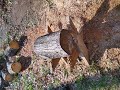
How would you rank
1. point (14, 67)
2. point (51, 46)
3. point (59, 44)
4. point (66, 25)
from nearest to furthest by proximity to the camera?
point (59, 44)
point (51, 46)
point (66, 25)
point (14, 67)

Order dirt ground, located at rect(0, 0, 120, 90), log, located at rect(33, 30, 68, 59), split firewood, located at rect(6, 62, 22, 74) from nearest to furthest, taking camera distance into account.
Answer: log, located at rect(33, 30, 68, 59) → dirt ground, located at rect(0, 0, 120, 90) → split firewood, located at rect(6, 62, 22, 74)

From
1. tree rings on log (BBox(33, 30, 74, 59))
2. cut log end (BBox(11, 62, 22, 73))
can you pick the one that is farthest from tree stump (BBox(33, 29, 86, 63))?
cut log end (BBox(11, 62, 22, 73))

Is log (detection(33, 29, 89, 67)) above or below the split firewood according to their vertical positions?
above

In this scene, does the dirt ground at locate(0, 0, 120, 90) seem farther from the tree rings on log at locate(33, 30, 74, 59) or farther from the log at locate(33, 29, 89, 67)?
the tree rings on log at locate(33, 30, 74, 59)

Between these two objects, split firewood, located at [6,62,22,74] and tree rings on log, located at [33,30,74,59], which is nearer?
tree rings on log, located at [33,30,74,59]

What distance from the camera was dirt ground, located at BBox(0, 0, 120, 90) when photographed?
479cm

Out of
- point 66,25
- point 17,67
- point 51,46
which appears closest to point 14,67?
point 17,67

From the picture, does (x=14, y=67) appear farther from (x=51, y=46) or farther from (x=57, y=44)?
(x=57, y=44)

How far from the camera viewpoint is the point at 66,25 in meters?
5.16

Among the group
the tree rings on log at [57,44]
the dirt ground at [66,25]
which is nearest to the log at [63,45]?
the tree rings on log at [57,44]

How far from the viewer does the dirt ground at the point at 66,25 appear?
4.79 meters

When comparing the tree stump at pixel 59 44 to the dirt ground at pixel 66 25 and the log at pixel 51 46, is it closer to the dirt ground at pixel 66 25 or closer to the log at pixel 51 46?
the log at pixel 51 46

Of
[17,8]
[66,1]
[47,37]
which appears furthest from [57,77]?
[17,8]

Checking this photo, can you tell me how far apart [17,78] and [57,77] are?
996mm
